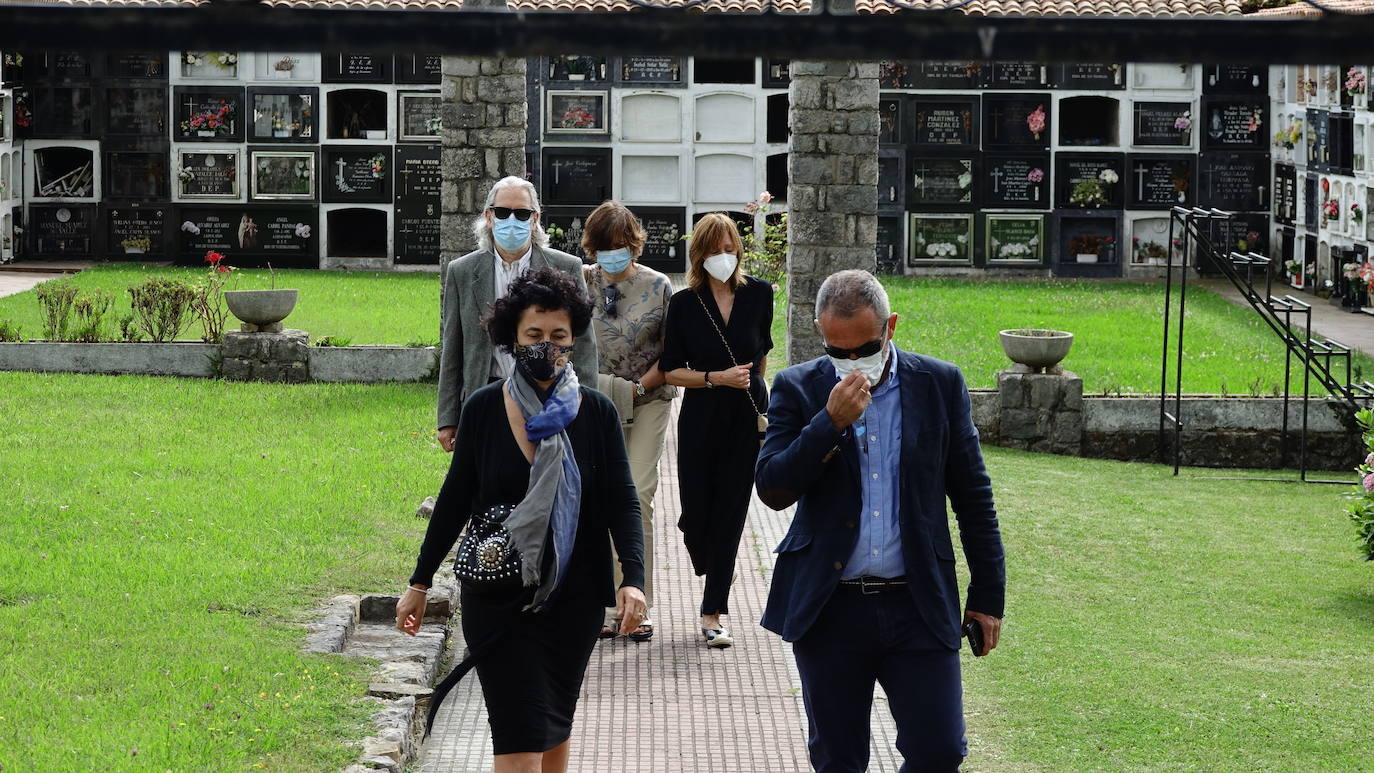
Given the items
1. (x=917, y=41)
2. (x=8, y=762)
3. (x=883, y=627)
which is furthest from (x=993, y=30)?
(x=8, y=762)

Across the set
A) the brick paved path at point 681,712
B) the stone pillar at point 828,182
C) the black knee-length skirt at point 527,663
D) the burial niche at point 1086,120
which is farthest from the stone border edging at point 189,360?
the burial niche at point 1086,120

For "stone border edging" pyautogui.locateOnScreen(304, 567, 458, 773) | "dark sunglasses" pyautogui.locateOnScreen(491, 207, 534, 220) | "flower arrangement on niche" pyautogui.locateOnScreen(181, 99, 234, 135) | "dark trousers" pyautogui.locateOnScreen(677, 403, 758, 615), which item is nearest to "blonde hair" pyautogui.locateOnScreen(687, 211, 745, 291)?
"dark trousers" pyautogui.locateOnScreen(677, 403, 758, 615)

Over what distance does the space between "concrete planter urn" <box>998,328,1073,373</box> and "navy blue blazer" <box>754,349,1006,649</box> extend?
792cm

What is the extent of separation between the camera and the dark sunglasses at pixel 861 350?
3.75 metres

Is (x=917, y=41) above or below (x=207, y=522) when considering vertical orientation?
above

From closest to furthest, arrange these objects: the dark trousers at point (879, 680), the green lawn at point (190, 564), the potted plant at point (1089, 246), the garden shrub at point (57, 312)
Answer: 1. the dark trousers at point (879, 680)
2. the green lawn at point (190, 564)
3. the garden shrub at point (57, 312)
4. the potted plant at point (1089, 246)

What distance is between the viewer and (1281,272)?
23172 millimetres

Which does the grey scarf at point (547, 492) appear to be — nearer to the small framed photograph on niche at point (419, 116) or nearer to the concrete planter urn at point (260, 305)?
the concrete planter urn at point (260, 305)

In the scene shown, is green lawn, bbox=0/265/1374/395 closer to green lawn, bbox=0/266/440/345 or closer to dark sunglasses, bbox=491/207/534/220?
green lawn, bbox=0/266/440/345

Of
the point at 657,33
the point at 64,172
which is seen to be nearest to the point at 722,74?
the point at 64,172

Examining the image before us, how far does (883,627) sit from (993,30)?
4.78ft

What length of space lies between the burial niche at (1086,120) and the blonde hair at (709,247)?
18463mm

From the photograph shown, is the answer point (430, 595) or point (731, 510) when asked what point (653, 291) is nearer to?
point (731, 510)

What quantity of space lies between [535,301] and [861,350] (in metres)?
0.75
